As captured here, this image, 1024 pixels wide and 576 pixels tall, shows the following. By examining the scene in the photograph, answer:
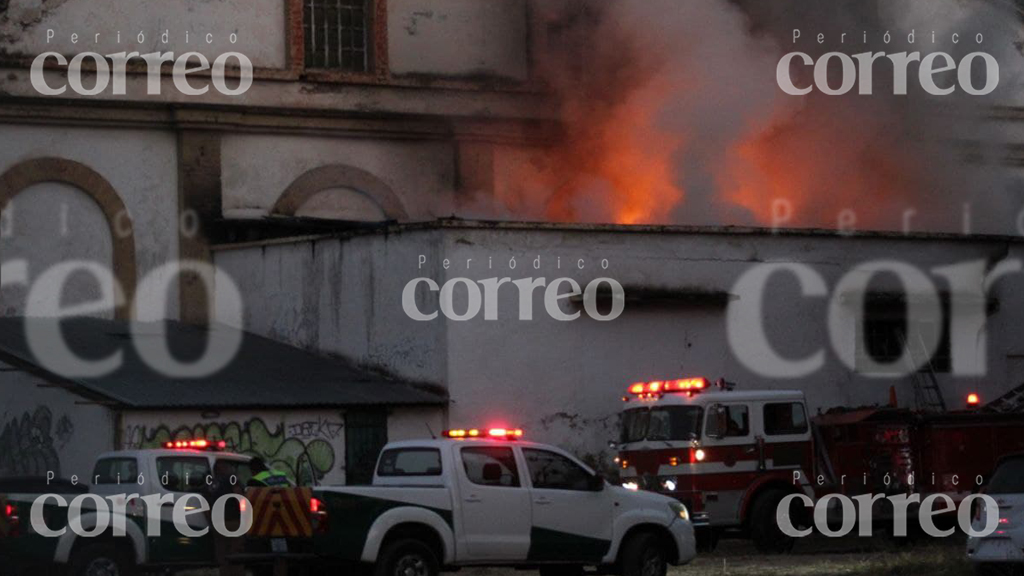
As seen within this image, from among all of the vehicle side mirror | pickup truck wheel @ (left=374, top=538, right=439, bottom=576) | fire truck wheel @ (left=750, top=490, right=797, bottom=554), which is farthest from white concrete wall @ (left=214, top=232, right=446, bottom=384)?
pickup truck wheel @ (left=374, top=538, right=439, bottom=576)

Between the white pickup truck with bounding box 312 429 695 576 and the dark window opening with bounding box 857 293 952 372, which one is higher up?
the dark window opening with bounding box 857 293 952 372

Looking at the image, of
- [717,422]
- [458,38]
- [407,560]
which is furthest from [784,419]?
[458,38]

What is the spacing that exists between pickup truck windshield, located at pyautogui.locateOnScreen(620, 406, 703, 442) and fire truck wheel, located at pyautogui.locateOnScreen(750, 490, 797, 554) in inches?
53.3

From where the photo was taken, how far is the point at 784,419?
26516 millimetres

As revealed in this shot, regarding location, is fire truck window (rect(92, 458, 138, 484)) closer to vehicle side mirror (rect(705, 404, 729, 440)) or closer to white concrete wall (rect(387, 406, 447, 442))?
vehicle side mirror (rect(705, 404, 729, 440))

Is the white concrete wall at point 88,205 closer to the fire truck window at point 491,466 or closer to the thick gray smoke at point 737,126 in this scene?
the thick gray smoke at point 737,126

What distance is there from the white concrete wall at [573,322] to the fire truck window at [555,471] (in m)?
9.74

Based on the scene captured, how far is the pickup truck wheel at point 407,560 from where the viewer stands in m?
19.3

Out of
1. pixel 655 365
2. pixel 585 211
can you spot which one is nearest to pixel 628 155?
pixel 585 211

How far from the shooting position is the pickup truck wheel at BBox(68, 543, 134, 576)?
805 inches

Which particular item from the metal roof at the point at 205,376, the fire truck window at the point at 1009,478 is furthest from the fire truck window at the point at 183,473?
the fire truck window at the point at 1009,478

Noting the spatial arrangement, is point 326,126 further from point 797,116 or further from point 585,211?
point 797,116

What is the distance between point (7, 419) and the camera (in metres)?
30.2

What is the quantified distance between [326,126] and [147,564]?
16.7 meters
